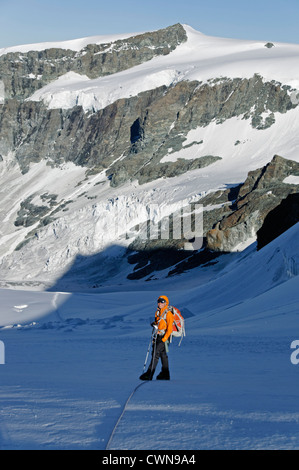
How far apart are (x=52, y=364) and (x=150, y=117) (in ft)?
356

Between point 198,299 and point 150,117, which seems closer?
point 198,299

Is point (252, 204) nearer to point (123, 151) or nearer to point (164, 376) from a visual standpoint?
point (123, 151)

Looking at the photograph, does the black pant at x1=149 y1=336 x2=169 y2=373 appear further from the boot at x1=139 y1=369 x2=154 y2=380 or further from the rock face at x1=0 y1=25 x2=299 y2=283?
the rock face at x1=0 y1=25 x2=299 y2=283

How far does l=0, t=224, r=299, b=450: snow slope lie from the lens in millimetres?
7125

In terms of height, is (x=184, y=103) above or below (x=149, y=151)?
above

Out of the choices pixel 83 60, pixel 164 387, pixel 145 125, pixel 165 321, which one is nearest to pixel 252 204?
pixel 145 125

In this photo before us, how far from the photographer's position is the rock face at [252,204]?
216ft

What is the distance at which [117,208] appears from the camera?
306 feet

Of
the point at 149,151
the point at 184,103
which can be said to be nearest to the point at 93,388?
the point at 149,151

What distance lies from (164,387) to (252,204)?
61.0 metres

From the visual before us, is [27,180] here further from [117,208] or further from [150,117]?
[117,208]

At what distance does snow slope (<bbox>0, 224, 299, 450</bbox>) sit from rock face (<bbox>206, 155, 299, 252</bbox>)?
1550 inches

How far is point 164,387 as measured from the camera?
33.4 ft

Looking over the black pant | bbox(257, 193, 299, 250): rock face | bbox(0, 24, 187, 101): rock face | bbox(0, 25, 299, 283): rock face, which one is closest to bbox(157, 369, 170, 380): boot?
the black pant
